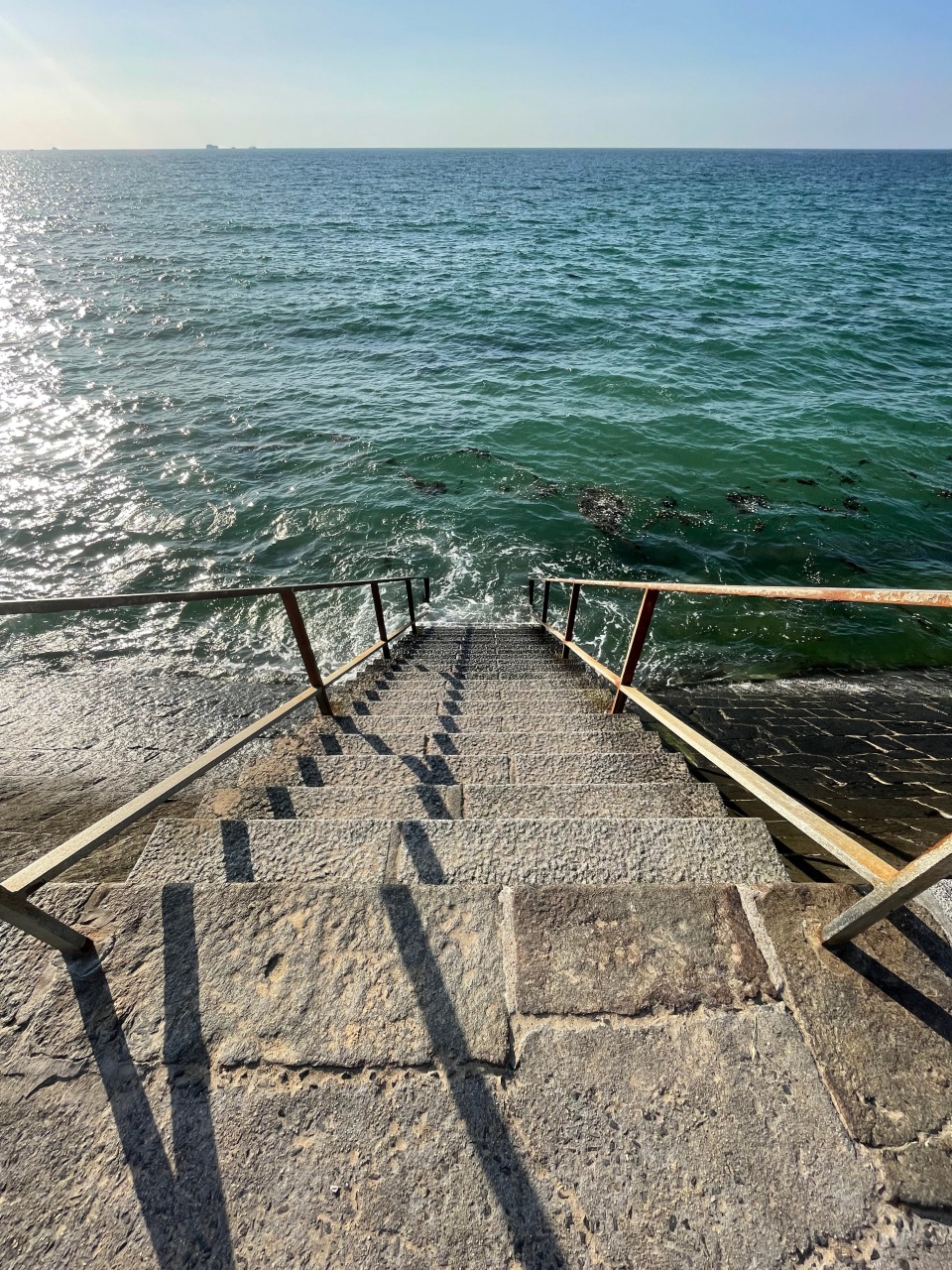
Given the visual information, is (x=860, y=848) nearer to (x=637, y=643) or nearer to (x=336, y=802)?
(x=637, y=643)

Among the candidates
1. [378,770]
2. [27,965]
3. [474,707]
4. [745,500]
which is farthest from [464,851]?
[745,500]

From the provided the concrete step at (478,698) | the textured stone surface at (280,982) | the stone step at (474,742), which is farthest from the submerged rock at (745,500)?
the textured stone surface at (280,982)

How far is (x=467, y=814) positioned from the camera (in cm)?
272

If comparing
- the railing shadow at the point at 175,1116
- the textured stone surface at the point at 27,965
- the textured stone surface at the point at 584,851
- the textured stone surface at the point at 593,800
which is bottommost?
the textured stone surface at the point at 593,800

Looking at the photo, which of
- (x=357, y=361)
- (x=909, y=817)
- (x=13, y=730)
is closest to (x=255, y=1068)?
(x=909, y=817)

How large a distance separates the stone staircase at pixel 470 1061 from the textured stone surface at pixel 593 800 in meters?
0.40

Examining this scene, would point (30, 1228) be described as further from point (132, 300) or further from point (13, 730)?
point (132, 300)

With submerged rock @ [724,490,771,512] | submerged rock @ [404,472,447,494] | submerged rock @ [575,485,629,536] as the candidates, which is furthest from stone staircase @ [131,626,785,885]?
submerged rock @ [724,490,771,512]

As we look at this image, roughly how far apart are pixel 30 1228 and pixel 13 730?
16.5 ft

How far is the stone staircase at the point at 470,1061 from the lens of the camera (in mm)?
1305

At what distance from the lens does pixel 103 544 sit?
1063 centimetres

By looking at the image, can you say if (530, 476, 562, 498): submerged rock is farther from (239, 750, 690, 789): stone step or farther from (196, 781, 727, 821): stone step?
(196, 781, 727, 821): stone step

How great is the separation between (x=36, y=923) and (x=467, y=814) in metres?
1.70

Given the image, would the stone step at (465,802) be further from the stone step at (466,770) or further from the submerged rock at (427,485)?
the submerged rock at (427,485)
